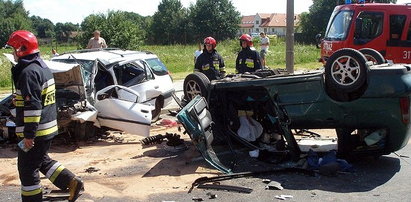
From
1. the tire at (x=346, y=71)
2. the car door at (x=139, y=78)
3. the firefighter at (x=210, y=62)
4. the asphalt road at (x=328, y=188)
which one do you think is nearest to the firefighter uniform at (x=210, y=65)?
the firefighter at (x=210, y=62)

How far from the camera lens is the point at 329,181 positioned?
5496mm

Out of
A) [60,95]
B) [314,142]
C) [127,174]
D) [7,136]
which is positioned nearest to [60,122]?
[60,95]

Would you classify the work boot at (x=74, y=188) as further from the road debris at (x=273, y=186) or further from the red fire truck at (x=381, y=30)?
the red fire truck at (x=381, y=30)

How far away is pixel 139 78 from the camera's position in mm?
9586

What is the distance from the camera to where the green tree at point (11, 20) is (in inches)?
2976

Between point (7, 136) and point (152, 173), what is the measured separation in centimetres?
313

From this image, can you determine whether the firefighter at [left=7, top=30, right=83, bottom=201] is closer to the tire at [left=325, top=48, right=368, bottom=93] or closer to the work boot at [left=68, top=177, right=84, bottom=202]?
the work boot at [left=68, top=177, right=84, bottom=202]

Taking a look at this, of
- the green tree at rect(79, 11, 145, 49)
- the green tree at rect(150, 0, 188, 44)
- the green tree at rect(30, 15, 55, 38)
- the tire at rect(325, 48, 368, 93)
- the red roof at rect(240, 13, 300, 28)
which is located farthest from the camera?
the red roof at rect(240, 13, 300, 28)

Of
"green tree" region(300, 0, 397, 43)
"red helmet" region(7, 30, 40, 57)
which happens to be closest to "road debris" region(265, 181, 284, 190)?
"red helmet" region(7, 30, 40, 57)

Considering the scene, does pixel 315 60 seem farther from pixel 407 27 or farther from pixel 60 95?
pixel 60 95

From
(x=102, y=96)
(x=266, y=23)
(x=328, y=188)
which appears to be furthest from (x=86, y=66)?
(x=266, y=23)

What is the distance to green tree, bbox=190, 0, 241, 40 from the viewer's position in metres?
75.6

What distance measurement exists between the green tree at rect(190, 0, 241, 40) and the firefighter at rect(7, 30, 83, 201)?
70.0 metres

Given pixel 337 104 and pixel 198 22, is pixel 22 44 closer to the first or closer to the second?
pixel 337 104
